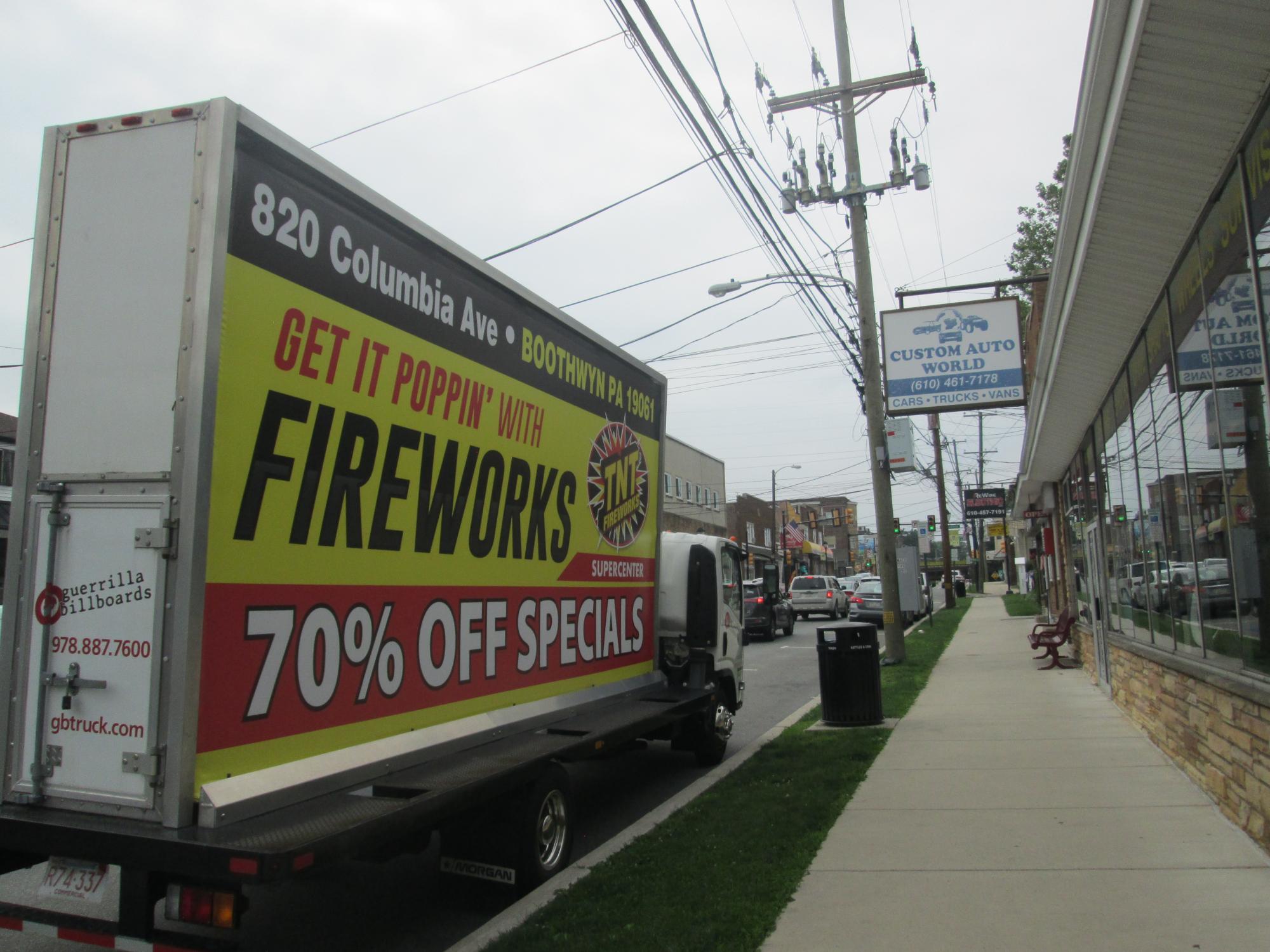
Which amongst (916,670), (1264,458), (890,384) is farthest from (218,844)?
(916,670)

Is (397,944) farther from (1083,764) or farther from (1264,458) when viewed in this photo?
(1083,764)

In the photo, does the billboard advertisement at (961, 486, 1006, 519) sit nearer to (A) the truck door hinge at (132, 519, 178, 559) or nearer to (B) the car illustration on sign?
(B) the car illustration on sign

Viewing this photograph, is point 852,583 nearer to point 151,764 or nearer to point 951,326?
point 951,326

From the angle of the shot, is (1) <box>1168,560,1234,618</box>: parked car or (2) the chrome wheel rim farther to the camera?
(1) <box>1168,560,1234,618</box>: parked car

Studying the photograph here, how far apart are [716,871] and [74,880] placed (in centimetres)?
318

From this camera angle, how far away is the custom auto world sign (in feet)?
45.2

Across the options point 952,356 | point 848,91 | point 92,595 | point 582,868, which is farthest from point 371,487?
point 848,91

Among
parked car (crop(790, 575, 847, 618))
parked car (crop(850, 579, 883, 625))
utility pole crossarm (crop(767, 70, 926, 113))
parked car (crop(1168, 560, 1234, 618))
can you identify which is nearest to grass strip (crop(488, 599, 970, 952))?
parked car (crop(1168, 560, 1234, 618))

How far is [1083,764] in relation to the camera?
8.10m

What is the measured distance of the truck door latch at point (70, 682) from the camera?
3857 mm

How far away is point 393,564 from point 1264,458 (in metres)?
4.50

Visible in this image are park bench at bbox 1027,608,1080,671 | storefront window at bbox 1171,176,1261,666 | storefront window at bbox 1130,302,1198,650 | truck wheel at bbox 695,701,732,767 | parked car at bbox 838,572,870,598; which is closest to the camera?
storefront window at bbox 1171,176,1261,666

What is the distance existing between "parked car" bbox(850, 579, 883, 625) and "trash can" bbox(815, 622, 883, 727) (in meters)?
17.9

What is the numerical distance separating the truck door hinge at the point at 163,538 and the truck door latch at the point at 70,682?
0.58m
